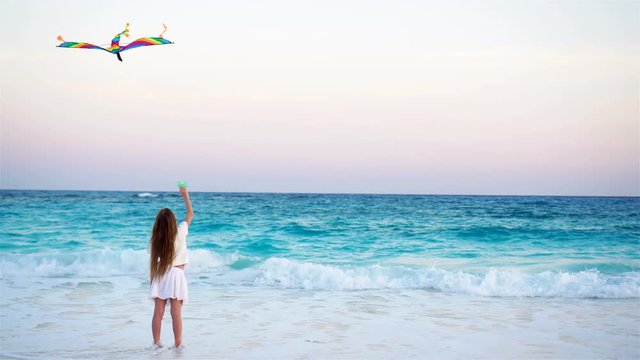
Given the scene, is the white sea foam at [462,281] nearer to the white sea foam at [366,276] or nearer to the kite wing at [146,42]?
the white sea foam at [366,276]

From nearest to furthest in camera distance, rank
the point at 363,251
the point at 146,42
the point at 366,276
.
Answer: the point at 146,42
the point at 366,276
the point at 363,251

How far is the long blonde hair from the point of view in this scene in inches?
220

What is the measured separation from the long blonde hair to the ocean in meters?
0.93

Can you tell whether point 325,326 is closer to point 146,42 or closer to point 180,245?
point 180,245

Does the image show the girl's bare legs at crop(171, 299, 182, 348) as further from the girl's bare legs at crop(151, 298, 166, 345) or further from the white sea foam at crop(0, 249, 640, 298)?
the white sea foam at crop(0, 249, 640, 298)

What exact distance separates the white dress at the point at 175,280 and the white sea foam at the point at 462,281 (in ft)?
15.0

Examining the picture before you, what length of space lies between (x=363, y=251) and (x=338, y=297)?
20.1ft

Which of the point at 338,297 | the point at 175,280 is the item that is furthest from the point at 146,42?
the point at 338,297

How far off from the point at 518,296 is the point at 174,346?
5.80 metres

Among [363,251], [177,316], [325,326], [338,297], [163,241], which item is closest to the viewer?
[163,241]

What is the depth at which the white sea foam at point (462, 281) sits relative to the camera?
9656mm

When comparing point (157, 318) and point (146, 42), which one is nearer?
point (157, 318)

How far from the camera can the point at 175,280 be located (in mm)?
5801

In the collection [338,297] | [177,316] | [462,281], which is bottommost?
[338,297]
